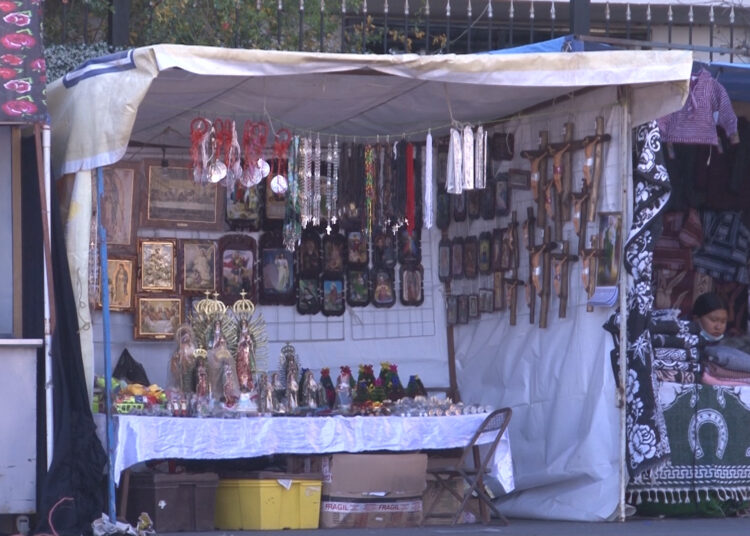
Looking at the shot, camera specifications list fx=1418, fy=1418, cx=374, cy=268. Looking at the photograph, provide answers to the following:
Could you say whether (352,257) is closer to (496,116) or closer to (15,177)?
(496,116)

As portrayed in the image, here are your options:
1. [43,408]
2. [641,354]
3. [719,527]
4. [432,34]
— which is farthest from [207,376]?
[432,34]

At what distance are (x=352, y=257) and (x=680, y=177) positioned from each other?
8.07ft

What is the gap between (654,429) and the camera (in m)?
8.49

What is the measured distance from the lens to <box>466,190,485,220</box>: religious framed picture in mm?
9867

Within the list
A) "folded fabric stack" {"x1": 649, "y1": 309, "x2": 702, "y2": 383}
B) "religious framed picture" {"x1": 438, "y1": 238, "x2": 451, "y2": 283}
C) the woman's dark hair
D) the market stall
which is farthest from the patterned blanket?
"religious framed picture" {"x1": 438, "y1": 238, "x2": 451, "y2": 283}

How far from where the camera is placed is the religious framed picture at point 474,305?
392 inches

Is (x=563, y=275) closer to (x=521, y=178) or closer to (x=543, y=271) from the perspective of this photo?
(x=543, y=271)

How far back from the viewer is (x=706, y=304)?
31.7 feet

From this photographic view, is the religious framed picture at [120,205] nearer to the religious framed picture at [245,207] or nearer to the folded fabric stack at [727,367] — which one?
the religious framed picture at [245,207]

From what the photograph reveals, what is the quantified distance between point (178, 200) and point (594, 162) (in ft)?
9.42

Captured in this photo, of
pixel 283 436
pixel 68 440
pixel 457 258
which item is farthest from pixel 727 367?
pixel 68 440

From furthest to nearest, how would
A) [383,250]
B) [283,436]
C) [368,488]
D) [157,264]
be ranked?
[383,250]
[157,264]
[368,488]
[283,436]

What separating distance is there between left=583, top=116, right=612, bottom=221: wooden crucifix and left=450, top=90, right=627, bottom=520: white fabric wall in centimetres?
4

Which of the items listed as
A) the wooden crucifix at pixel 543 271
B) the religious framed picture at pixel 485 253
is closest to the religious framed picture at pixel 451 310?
the religious framed picture at pixel 485 253
